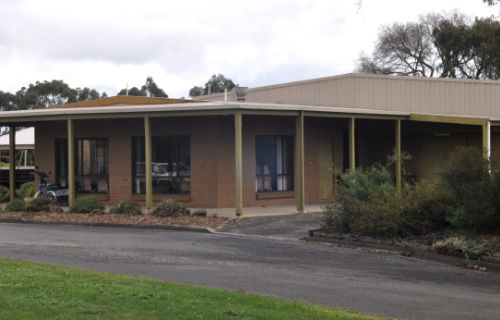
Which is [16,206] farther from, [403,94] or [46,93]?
[46,93]

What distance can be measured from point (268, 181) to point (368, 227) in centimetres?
A: 862

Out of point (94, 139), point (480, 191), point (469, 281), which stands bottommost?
point (469, 281)

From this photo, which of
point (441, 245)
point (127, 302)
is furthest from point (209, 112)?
point (127, 302)

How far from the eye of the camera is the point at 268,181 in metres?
22.8

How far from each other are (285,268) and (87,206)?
1040 cm

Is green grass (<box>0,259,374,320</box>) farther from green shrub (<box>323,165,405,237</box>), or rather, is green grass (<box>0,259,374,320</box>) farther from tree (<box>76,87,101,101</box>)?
tree (<box>76,87,101,101</box>)

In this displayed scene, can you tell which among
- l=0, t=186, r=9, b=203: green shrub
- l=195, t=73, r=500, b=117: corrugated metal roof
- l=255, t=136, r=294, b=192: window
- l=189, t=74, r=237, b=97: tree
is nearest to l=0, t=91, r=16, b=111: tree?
l=189, t=74, r=237, b=97: tree

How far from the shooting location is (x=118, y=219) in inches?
725

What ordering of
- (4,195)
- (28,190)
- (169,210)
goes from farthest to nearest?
(28,190)
(4,195)
(169,210)

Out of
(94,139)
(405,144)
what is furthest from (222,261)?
(405,144)

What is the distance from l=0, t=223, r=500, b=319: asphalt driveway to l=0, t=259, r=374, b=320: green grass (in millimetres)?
994

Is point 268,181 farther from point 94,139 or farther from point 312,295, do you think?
point 312,295

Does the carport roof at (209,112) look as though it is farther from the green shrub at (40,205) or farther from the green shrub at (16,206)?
the green shrub at (16,206)

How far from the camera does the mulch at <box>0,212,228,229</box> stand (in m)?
17.5
